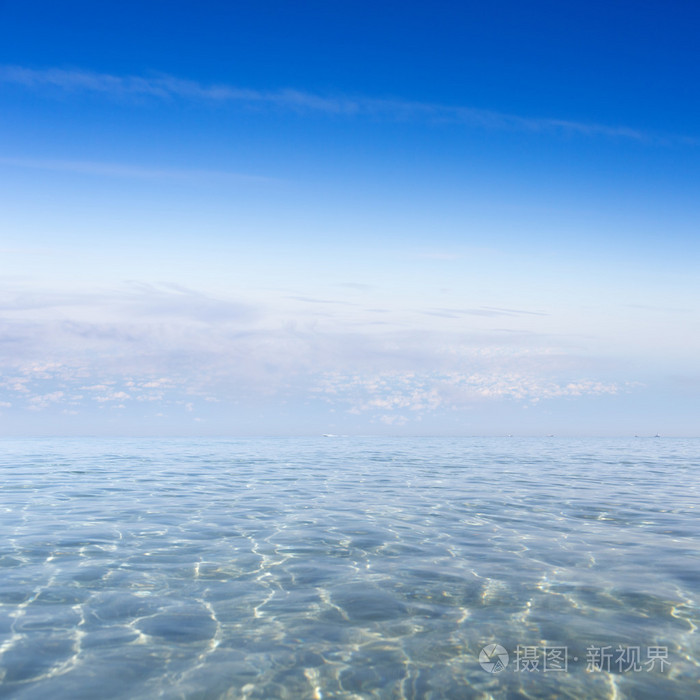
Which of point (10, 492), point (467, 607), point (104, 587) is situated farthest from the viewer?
point (10, 492)

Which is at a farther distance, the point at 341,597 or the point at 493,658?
the point at 341,597

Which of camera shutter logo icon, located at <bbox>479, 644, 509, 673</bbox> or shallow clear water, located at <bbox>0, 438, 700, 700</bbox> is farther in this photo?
camera shutter logo icon, located at <bbox>479, 644, 509, 673</bbox>

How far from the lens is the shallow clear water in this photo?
6852 mm

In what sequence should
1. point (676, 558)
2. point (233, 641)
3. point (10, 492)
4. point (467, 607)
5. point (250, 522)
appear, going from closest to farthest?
point (233, 641) < point (467, 607) < point (676, 558) < point (250, 522) < point (10, 492)

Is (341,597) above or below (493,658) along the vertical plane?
above

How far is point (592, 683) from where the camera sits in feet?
22.2

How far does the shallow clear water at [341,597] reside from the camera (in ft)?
22.5

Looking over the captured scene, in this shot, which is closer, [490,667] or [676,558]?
[490,667]

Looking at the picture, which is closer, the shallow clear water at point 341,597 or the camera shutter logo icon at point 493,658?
the shallow clear water at point 341,597

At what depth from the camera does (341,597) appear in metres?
9.54

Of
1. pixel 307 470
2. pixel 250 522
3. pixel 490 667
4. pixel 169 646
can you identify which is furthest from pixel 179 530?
pixel 307 470

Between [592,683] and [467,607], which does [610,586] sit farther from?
[592,683]

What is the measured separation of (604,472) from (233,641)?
2880cm

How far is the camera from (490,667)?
283 inches
